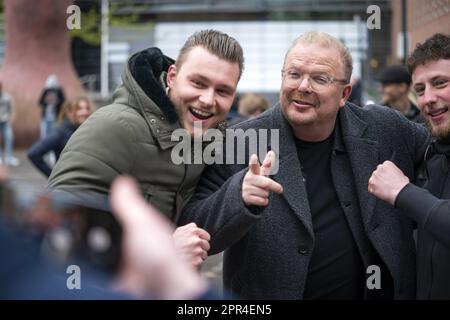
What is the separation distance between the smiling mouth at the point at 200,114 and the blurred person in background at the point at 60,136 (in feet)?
14.4

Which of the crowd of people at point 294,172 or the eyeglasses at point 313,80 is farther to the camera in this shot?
the eyeglasses at point 313,80

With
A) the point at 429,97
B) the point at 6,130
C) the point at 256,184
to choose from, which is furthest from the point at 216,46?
the point at 6,130

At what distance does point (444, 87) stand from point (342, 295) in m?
0.85

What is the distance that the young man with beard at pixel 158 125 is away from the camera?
83.1 inches

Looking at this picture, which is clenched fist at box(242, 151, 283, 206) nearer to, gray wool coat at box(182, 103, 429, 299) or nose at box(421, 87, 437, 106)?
gray wool coat at box(182, 103, 429, 299)

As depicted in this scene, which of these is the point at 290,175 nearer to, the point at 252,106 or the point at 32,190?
the point at 32,190

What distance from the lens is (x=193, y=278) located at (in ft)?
3.22

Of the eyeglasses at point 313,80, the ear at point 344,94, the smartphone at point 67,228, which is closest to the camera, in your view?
the smartphone at point 67,228

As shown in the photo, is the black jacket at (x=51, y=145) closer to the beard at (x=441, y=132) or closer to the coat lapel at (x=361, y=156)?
the coat lapel at (x=361, y=156)

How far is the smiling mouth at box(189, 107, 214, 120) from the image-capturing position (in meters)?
2.36

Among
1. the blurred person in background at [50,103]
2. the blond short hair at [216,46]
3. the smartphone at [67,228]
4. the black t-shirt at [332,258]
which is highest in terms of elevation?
the blurred person in background at [50,103]

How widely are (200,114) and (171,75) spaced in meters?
0.21

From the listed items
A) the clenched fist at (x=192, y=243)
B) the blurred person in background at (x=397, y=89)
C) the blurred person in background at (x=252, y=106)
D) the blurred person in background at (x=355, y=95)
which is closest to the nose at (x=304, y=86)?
the clenched fist at (x=192, y=243)

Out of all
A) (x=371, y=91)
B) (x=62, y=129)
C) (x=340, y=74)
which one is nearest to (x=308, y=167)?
(x=340, y=74)
